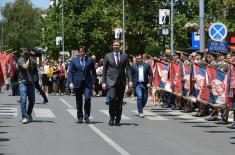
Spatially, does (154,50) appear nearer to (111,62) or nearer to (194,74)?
(194,74)

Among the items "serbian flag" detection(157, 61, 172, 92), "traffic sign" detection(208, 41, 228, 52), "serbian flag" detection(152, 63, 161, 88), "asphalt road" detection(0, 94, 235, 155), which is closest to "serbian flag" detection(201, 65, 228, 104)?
"asphalt road" detection(0, 94, 235, 155)

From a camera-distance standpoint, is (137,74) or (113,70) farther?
(137,74)

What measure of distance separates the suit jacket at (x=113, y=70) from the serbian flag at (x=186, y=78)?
5.15m

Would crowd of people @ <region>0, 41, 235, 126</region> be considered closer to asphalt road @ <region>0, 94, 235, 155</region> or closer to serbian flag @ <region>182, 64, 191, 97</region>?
serbian flag @ <region>182, 64, 191, 97</region>

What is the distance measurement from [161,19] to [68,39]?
112ft

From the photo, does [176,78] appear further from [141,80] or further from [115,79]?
[115,79]

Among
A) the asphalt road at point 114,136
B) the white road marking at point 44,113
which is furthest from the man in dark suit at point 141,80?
the white road marking at point 44,113

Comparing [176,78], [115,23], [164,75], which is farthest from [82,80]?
[115,23]

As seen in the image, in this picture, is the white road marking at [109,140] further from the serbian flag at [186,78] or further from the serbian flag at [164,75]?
the serbian flag at [164,75]

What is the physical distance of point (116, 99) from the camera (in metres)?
17.8

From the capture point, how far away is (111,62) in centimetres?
1794

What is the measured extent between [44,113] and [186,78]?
4.46 m

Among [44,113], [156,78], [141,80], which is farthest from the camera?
[156,78]

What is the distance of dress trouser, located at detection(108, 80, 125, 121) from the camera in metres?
17.8
